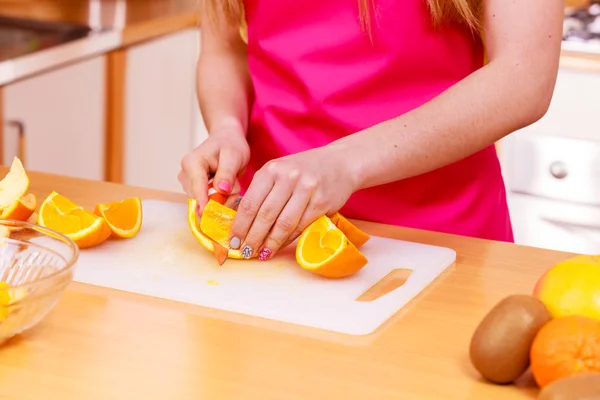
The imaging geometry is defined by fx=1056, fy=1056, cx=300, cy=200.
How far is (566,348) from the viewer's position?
81 centimetres

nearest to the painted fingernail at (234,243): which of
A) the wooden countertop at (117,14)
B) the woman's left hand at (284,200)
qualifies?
the woman's left hand at (284,200)

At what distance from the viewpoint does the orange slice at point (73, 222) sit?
1174 millimetres

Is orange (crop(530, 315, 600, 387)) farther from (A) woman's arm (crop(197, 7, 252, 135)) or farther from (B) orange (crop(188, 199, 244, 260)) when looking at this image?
(A) woman's arm (crop(197, 7, 252, 135))

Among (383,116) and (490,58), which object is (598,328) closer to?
(490,58)

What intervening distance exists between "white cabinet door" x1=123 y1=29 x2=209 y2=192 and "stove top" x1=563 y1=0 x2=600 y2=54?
1013mm

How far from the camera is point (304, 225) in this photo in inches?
46.4

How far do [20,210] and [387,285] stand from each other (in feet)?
1.42

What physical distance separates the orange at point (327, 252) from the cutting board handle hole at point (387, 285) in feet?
0.09

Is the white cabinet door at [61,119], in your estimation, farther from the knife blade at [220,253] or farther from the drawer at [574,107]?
the knife blade at [220,253]

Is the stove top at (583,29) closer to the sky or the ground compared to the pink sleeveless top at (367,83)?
closer to the ground

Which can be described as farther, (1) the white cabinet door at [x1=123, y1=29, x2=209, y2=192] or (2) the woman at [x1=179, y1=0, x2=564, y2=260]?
(1) the white cabinet door at [x1=123, y1=29, x2=209, y2=192]

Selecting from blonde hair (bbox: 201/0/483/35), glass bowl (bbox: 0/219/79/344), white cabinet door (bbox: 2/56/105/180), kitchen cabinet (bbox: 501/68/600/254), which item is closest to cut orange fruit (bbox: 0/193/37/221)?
glass bowl (bbox: 0/219/79/344)

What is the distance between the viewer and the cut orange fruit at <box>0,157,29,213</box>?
123 cm

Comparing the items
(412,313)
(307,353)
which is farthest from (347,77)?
(307,353)
